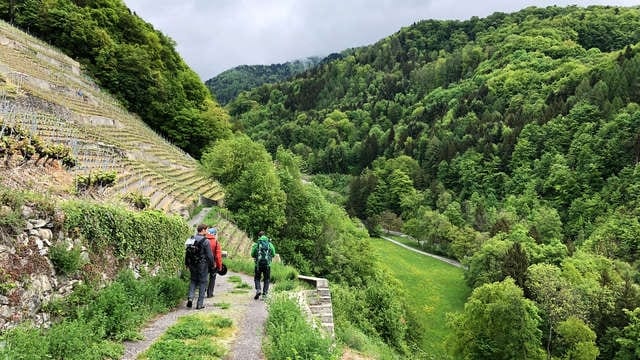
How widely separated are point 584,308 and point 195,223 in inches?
1409

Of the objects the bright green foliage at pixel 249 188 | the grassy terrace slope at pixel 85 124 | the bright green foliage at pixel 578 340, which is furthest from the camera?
the bright green foliage at pixel 578 340

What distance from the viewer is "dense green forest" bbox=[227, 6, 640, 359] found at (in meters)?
38.0

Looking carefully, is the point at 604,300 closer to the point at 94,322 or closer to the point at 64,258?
the point at 94,322

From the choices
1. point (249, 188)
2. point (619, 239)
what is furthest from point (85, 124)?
point (619, 239)

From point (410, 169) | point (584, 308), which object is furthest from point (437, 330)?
point (410, 169)

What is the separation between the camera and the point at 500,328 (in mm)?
34438

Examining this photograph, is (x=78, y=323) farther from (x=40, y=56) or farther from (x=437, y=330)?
Answer: (x=437, y=330)

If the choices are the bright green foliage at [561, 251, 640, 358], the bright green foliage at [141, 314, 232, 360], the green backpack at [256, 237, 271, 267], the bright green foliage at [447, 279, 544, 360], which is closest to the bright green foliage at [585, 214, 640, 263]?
the bright green foliage at [561, 251, 640, 358]

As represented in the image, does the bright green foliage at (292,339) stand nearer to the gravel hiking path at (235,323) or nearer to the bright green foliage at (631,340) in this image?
the gravel hiking path at (235,323)

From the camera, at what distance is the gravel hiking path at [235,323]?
9.27m

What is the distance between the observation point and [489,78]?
6954 inches

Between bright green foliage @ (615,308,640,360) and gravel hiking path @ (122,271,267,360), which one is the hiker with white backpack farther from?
bright green foliage @ (615,308,640,360)

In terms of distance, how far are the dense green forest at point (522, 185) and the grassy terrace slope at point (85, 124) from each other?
1192 cm

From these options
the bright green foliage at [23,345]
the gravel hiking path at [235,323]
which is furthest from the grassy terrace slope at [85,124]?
the bright green foliage at [23,345]
